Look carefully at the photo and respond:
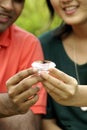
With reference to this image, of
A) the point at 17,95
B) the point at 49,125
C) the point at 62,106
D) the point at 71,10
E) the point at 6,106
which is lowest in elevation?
the point at 49,125

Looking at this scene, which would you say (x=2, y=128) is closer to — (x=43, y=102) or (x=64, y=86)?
(x=43, y=102)

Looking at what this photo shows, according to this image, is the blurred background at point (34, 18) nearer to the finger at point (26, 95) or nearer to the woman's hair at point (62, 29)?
the woman's hair at point (62, 29)

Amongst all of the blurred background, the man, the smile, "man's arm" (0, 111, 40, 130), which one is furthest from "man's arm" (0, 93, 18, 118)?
the blurred background


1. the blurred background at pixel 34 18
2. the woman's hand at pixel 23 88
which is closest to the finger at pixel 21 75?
the woman's hand at pixel 23 88

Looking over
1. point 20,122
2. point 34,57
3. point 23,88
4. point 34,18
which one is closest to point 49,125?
point 20,122

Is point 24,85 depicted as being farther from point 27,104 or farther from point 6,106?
point 6,106

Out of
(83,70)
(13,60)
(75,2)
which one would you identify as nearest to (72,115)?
(83,70)
